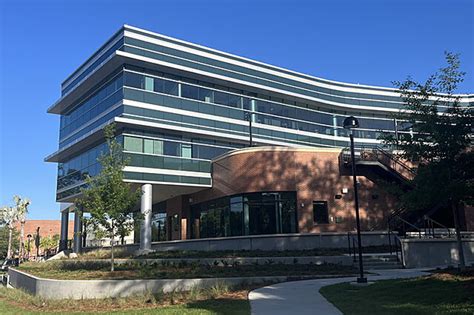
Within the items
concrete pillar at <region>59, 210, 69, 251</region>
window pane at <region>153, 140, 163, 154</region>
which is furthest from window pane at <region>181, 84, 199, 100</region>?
concrete pillar at <region>59, 210, 69, 251</region>

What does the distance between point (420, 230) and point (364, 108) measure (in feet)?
71.4

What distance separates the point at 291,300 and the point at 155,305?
3.80 meters

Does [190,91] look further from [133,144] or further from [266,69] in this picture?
[266,69]

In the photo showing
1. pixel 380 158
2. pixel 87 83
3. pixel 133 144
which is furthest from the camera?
pixel 87 83

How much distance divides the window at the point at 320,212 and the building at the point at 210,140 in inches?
2.4

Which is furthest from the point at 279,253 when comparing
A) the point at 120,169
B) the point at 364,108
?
the point at 364,108

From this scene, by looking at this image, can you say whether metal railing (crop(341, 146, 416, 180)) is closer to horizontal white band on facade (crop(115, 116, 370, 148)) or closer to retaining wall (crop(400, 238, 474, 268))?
retaining wall (crop(400, 238, 474, 268))

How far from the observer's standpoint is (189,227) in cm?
3553

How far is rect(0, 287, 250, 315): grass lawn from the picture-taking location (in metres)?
11.4

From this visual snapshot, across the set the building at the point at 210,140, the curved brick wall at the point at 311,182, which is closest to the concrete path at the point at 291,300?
the curved brick wall at the point at 311,182

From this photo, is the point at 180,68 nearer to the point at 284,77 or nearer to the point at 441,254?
the point at 284,77

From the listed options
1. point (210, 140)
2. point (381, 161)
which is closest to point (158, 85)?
point (210, 140)

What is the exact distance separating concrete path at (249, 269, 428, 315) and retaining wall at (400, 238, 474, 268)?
246 inches

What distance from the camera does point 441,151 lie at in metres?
14.7
